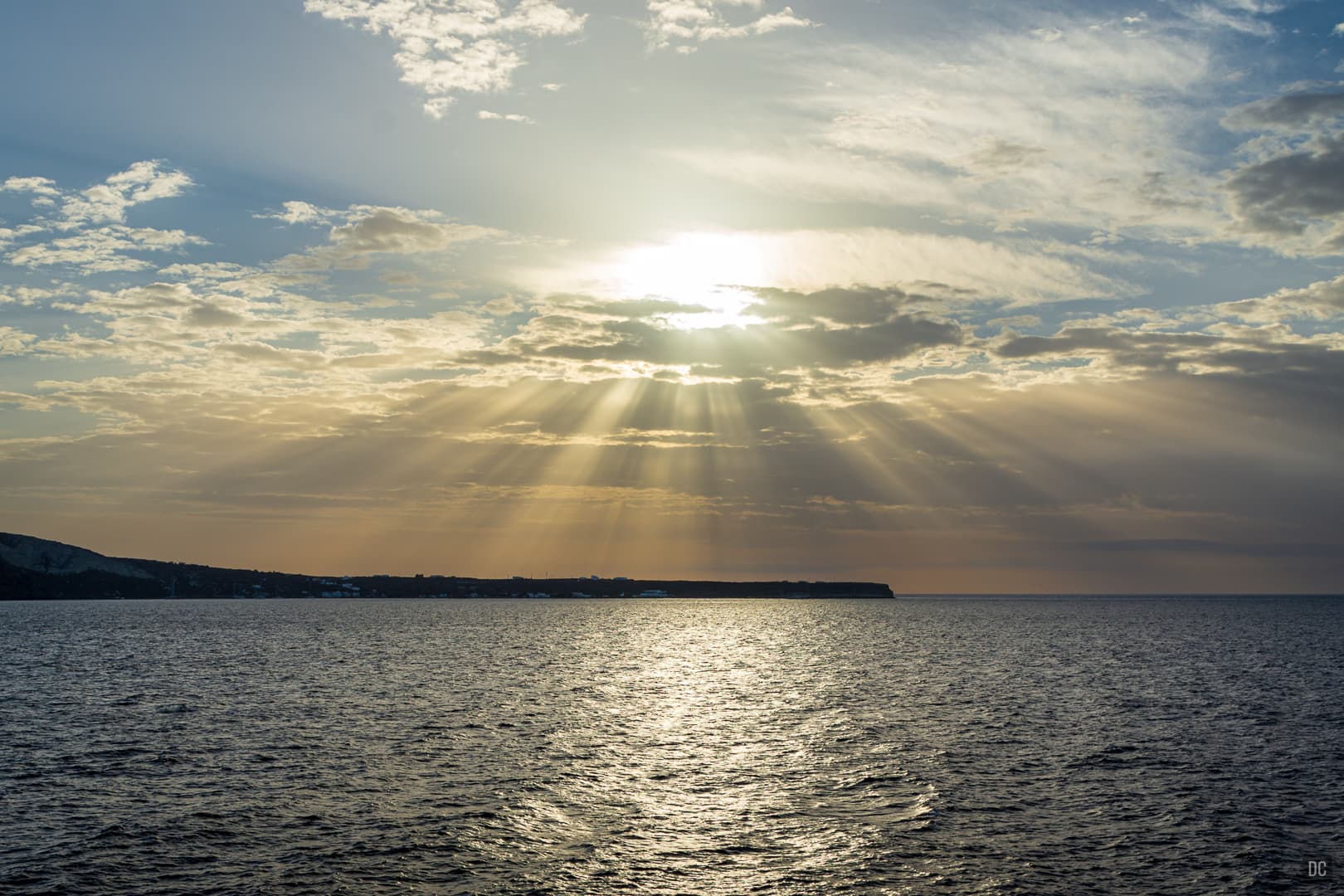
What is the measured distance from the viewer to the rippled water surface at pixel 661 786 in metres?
36.8

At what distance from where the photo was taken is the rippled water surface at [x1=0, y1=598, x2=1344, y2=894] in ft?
121

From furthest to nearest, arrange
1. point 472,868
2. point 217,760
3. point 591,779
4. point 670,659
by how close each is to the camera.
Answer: point 670,659, point 217,760, point 591,779, point 472,868

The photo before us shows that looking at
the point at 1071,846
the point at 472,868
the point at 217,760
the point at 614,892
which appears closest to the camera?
the point at 614,892

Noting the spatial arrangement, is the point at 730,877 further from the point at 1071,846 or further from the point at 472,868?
the point at 1071,846

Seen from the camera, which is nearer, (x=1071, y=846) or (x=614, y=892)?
(x=614, y=892)

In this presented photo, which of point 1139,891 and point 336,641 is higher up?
point 1139,891

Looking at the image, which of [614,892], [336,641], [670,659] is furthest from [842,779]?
[336,641]

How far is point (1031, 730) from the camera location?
233 feet

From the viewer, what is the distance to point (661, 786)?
51500 millimetres

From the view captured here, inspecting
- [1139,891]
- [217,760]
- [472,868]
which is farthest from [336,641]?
[1139,891]

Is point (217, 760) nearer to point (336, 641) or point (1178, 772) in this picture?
point (1178, 772)

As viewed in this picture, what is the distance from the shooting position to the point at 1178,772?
55.9m

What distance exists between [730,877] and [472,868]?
33.3 ft

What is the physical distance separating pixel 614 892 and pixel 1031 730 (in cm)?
4722
